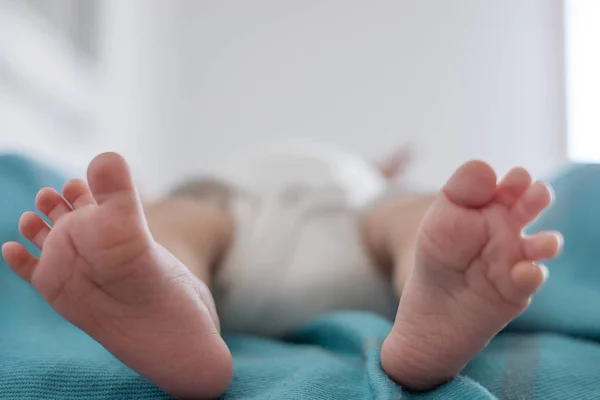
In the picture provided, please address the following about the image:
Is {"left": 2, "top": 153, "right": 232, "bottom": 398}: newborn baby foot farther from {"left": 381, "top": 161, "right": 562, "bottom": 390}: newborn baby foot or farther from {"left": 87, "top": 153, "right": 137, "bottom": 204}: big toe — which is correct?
{"left": 381, "top": 161, "right": 562, "bottom": 390}: newborn baby foot

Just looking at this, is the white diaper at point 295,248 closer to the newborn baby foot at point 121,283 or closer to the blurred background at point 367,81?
the newborn baby foot at point 121,283

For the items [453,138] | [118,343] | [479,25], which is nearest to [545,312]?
[118,343]

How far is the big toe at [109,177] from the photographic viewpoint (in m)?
0.37

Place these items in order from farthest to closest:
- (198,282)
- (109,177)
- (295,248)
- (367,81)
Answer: (367,81), (295,248), (198,282), (109,177)

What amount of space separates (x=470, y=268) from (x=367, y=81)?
1.76m

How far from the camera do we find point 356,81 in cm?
210

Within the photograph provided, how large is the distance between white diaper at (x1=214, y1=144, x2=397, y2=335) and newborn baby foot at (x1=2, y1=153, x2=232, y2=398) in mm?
305

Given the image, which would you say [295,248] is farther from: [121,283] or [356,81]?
[356,81]

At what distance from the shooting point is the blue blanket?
0.44 m

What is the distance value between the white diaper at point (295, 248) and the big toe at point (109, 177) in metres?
0.38

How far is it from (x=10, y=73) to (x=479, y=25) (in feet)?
4.93

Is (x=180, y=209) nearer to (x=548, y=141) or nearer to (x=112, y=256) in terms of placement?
(x=112, y=256)

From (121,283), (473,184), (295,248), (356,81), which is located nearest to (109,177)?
(121,283)

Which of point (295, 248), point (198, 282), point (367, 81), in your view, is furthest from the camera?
point (367, 81)
